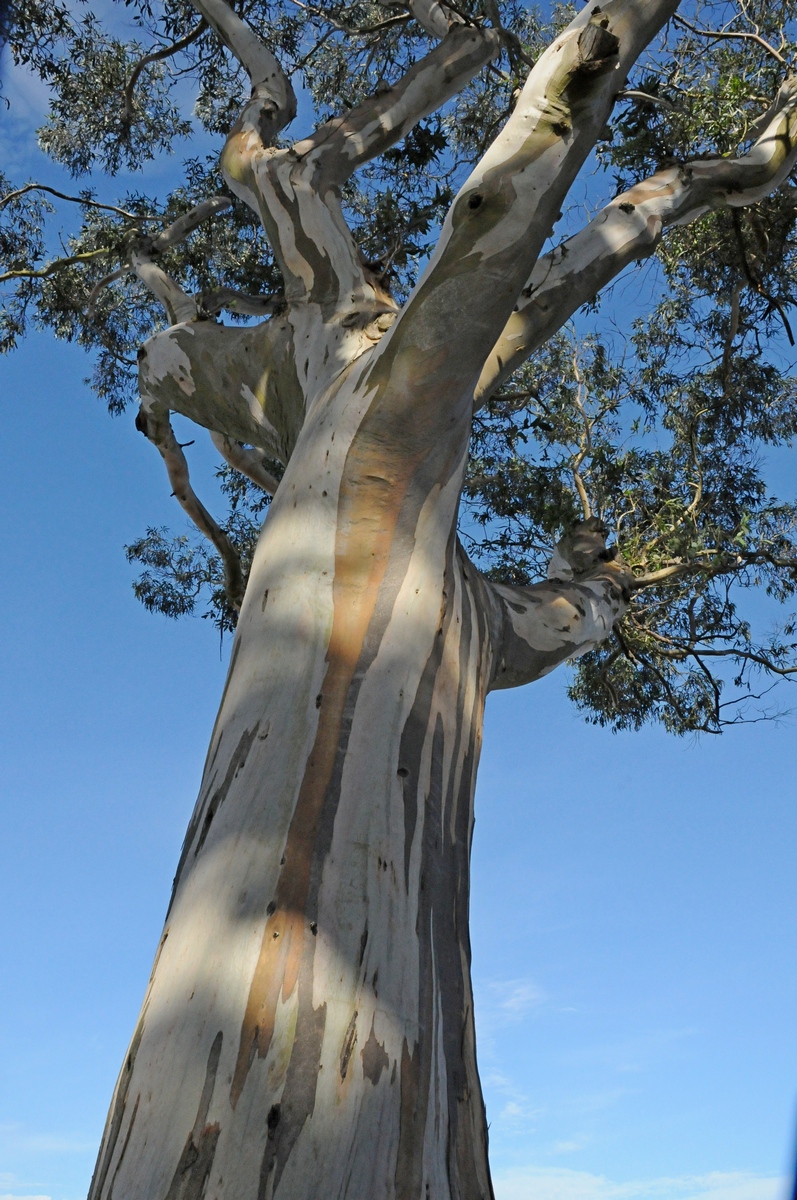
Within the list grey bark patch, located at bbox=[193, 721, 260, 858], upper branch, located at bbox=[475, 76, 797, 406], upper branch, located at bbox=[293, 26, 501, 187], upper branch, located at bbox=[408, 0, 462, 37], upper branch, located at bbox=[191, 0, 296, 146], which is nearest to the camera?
grey bark patch, located at bbox=[193, 721, 260, 858]

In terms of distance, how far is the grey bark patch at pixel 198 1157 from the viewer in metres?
1.20

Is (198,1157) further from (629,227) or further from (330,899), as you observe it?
(629,227)

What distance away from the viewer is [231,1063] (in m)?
1.30

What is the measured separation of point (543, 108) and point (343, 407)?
819 mm

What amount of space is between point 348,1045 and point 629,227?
8.52 feet

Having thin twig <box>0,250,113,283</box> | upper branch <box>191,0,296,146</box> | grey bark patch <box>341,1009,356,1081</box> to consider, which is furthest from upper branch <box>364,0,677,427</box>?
thin twig <box>0,250,113,283</box>

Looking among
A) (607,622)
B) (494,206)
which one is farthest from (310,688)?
(607,622)

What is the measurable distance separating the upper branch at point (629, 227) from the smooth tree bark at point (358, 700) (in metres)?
0.01

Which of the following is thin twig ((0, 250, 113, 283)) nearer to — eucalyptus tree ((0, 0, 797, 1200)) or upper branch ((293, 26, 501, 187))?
eucalyptus tree ((0, 0, 797, 1200))

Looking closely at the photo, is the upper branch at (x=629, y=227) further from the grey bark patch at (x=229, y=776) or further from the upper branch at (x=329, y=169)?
the grey bark patch at (x=229, y=776)

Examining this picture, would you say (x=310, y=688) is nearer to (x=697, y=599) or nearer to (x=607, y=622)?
(x=607, y=622)

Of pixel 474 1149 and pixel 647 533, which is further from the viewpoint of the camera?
pixel 647 533

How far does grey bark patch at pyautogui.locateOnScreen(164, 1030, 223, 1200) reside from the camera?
3.93 ft

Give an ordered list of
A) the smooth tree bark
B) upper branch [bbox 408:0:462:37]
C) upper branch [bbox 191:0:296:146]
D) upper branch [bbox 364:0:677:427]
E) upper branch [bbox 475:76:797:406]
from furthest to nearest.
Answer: upper branch [bbox 408:0:462:37] → upper branch [bbox 191:0:296:146] → upper branch [bbox 475:76:797:406] → upper branch [bbox 364:0:677:427] → the smooth tree bark
